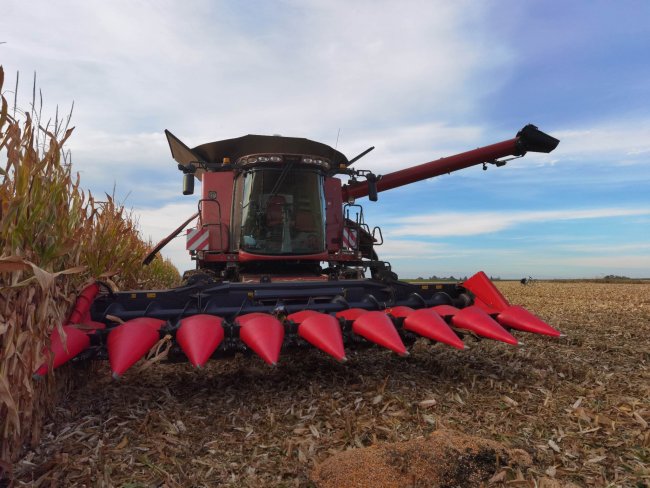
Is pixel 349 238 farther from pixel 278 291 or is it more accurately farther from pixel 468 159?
pixel 468 159

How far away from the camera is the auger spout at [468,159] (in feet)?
28.3

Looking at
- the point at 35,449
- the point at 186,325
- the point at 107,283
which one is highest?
the point at 107,283

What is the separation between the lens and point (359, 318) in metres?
4.05

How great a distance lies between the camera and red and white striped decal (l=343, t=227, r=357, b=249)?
711 cm

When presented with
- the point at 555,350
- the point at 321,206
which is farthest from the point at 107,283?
the point at 555,350

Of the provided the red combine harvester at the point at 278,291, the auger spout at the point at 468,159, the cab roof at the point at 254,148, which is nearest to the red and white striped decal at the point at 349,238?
the red combine harvester at the point at 278,291

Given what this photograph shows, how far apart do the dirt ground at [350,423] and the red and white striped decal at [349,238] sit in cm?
225

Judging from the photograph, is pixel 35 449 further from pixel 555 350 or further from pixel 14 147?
pixel 555 350

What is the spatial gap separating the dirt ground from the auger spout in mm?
4552

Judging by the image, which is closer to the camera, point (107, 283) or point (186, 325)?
point (186, 325)

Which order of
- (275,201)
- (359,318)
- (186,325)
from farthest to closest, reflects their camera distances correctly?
(275,201) → (359,318) → (186,325)

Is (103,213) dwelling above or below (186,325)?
above

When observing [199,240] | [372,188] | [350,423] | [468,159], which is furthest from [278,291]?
[468,159]

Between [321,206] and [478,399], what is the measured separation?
3.51 meters
